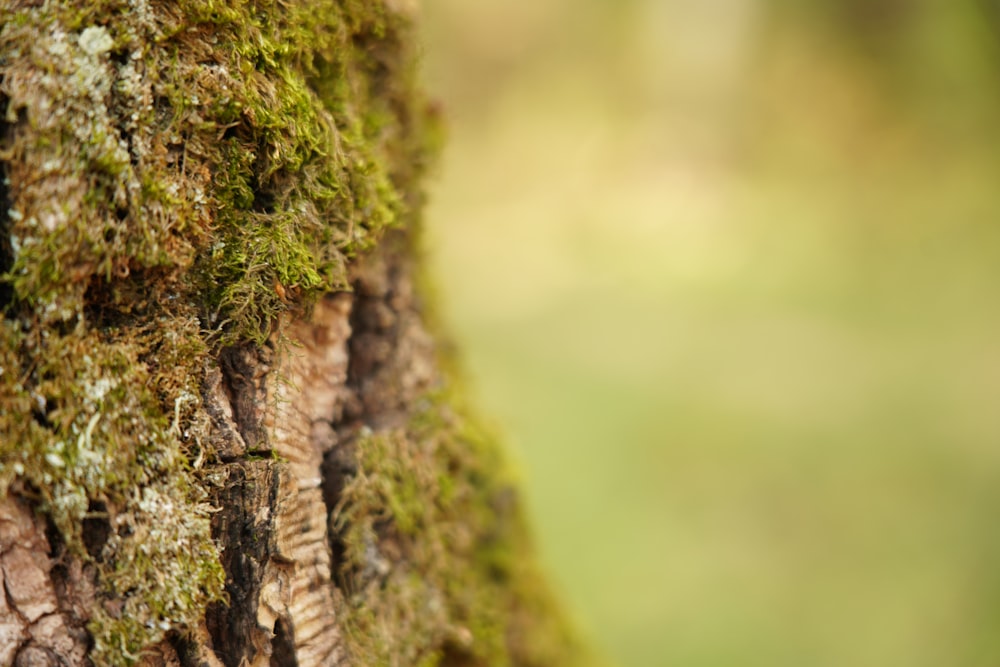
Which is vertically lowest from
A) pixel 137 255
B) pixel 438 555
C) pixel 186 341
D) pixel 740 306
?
pixel 438 555

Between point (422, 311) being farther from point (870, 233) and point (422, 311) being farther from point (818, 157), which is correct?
point (818, 157)

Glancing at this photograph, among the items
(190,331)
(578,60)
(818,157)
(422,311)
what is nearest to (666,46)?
(578,60)

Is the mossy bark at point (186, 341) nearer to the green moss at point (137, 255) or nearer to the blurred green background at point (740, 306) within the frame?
the green moss at point (137, 255)

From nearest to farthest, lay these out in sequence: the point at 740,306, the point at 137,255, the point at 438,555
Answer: the point at 137,255 → the point at 438,555 → the point at 740,306

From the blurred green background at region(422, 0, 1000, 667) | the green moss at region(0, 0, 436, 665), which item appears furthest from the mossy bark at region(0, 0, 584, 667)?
the blurred green background at region(422, 0, 1000, 667)

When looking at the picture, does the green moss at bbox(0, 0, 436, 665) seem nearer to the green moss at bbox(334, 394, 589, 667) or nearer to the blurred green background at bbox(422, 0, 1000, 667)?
the green moss at bbox(334, 394, 589, 667)

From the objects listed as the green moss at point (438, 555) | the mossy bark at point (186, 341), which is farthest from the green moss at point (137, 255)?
the green moss at point (438, 555)

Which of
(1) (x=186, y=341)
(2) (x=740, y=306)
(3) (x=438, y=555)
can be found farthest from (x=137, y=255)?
(2) (x=740, y=306)

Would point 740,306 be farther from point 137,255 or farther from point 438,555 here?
point 137,255
